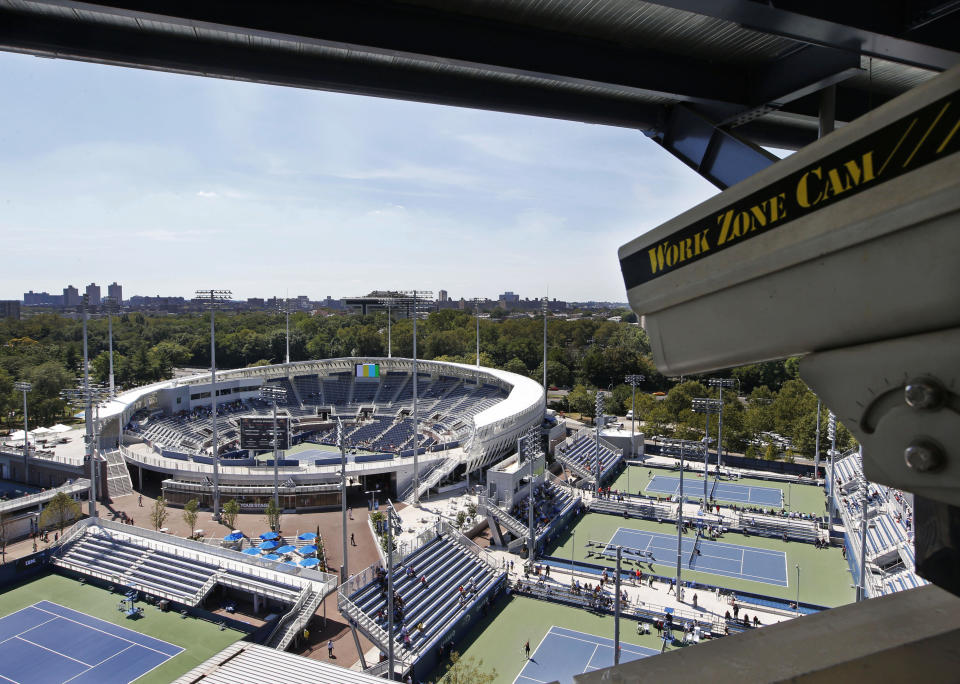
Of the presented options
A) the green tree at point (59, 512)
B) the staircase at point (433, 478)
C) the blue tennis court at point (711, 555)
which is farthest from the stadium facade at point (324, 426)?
the blue tennis court at point (711, 555)

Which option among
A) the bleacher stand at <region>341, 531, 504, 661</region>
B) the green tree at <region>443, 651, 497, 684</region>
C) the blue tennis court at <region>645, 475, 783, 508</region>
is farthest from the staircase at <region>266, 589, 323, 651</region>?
the blue tennis court at <region>645, 475, 783, 508</region>

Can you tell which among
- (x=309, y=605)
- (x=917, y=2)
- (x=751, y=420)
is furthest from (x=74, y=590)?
(x=751, y=420)

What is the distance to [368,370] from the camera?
148 feet

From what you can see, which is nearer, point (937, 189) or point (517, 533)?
point (937, 189)

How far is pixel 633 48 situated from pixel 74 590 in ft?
76.6

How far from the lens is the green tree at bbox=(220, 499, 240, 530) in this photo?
902 inches

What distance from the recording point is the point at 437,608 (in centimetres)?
1606

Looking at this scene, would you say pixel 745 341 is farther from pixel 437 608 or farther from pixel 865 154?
pixel 437 608

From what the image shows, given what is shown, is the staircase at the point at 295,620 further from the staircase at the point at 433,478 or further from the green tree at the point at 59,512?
the green tree at the point at 59,512

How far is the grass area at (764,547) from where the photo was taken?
17703mm

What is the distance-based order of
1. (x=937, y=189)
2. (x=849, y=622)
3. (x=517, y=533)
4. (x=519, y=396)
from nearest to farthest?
(x=937, y=189), (x=849, y=622), (x=517, y=533), (x=519, y=396)

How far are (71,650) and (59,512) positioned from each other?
10729mm

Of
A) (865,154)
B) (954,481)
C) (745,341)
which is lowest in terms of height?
(954,481)

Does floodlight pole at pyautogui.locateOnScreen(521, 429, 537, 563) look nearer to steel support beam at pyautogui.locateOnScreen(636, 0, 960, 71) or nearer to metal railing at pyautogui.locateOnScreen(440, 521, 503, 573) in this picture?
metal railing at pyautogui.locateOnScreen(440, 521, 503, 573)
